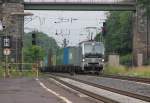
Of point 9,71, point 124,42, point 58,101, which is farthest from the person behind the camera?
point 124,42

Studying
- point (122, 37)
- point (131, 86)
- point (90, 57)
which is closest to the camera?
point (131, 86)

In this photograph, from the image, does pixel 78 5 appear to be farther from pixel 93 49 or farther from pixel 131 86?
pixel 131 86

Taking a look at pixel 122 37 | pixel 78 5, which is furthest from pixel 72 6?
pixel 122 37

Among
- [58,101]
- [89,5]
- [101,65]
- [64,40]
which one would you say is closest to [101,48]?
[101,65]

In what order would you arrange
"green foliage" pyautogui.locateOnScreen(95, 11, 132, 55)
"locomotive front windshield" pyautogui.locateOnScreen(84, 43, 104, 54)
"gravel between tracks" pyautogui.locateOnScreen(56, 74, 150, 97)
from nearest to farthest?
"gravel between tracks" pyautogui.locateOnScreen(56, 74, 150, 97) < "locomotive front windshield" pyautogui.locateOnScreen(84, 43, 104, 54) < "green foliage" pyautogui.locateOnScreen(95, 11, 132, 55)

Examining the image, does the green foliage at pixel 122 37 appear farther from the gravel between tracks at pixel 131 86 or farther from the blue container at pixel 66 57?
the gravel between tracks at pixel 131 86

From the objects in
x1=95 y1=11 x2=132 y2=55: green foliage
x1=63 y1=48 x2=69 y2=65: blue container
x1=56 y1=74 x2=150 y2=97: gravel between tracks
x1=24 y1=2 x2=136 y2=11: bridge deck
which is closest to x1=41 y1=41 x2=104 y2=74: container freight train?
x1=63 y1=48 x2=69 y2=65: blue container

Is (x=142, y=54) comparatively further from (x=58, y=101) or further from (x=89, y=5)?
(x=58, y=101)

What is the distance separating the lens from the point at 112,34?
Answer: 137625 mm

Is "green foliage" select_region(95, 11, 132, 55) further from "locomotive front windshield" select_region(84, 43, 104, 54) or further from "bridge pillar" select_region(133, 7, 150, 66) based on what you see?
"locomotive front windshield" select_region(84, 43, 104, 54)

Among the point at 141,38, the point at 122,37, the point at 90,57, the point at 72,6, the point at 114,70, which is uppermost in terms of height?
the point at 72,6

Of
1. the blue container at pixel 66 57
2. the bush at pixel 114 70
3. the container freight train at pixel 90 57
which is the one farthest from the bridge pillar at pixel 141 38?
the container freight train at pixel 90 57

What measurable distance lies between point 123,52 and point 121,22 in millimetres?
10321

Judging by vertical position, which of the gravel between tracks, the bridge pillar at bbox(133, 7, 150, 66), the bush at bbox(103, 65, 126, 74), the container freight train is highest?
the bridge pillar at bbox(133, 7, 150, 66)
